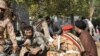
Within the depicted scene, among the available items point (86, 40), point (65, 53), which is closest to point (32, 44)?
point (86, 40)

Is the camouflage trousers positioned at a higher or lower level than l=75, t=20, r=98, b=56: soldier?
higher

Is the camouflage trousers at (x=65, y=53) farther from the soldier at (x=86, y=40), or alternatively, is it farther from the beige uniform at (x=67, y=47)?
the soldier at (x=86, y=40)

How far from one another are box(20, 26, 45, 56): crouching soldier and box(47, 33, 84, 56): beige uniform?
1.84m

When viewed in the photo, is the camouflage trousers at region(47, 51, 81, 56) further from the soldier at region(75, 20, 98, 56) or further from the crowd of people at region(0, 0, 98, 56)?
the soldier at region(75, 20, 98, 56)

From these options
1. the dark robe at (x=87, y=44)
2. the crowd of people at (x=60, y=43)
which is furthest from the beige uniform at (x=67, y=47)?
the dark robe at (x=87, y=44)

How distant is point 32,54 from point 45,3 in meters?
12.2

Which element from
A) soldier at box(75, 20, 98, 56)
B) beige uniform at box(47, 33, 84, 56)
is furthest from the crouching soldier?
beige uniform at box(47, 33, 84, 56)

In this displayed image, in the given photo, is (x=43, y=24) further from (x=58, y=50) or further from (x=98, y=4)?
(x=98, y=4)

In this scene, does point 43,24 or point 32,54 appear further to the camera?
point 43,24

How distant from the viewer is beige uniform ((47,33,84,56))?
694 cm

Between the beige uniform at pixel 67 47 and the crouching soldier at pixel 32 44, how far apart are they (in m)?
1.84

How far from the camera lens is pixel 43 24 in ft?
48.3

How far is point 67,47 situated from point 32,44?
2220 millimetres

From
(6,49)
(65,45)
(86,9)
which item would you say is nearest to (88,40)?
(65,45)
